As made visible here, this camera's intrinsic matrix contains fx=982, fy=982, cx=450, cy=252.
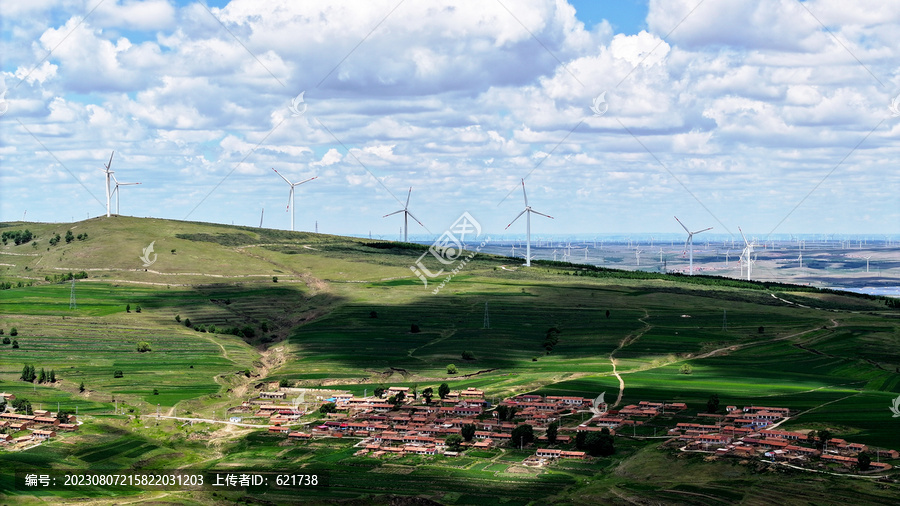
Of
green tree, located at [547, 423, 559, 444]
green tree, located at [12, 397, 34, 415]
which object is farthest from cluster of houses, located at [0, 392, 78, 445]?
green tree, located at [547, 423, 559, 444]

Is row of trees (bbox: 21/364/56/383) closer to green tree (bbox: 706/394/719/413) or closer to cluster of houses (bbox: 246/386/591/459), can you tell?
cluster of houses (bbox: 246/386/591/459)

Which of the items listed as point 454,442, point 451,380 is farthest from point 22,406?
point 451,380

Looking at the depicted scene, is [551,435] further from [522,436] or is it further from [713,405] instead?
[713,405]

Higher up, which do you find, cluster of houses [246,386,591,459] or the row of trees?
the row of trees

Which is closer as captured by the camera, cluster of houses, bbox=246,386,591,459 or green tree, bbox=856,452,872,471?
green tree, bbox=856,452,872,471

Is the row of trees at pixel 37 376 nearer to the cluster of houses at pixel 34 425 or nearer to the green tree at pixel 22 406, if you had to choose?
the green tree at pixel 22 406

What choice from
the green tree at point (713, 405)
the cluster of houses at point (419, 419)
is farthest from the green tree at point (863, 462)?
the cluster of houses at point (419, 419)
